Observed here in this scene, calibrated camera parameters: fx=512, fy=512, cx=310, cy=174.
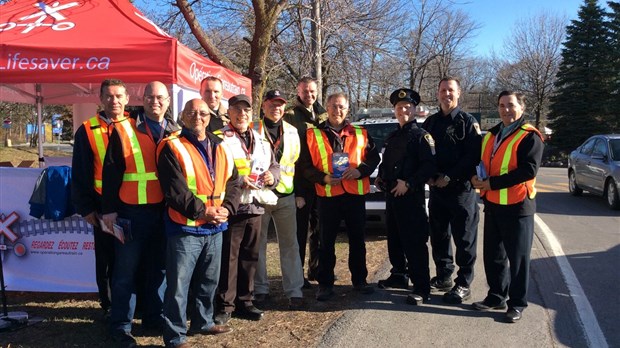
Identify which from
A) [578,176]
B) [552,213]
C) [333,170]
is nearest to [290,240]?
[333,170]

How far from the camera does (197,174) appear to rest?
3.80 metres

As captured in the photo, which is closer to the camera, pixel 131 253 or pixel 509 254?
pixel 131 253

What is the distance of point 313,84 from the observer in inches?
220

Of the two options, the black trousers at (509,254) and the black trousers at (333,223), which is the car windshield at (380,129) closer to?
the black trousers at (333,223)

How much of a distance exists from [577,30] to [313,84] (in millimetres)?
34903

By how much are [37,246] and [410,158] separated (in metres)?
3.84

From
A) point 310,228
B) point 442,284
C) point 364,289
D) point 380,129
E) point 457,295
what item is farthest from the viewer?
point 380,129

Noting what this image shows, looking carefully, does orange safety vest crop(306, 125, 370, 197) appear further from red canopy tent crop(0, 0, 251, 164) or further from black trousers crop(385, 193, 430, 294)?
red canopy tent crop(0, 0, 251, 164)

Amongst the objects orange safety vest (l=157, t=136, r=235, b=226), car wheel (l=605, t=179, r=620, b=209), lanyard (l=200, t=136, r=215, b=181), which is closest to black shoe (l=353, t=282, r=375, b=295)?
orange safety vest (l=157, t=136, r=235, b=226)

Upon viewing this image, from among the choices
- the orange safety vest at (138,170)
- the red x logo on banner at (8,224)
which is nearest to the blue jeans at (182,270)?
the orange safety vest at (138,170)

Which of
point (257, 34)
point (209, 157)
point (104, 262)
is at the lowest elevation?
point (104, 262)

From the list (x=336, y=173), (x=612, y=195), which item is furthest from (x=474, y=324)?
(x=612, y=195)

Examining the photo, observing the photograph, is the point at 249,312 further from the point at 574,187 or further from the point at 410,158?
the point at 574,187

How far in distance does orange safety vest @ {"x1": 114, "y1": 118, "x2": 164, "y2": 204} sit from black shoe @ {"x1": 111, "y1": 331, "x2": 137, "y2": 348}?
105 centimetres
